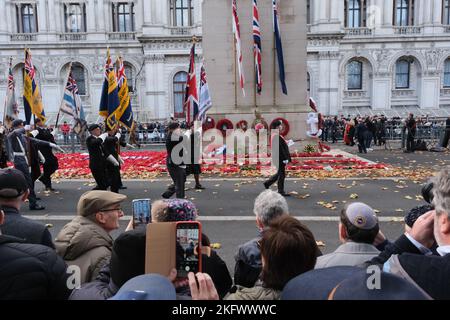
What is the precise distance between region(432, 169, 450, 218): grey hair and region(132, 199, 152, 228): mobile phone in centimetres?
220

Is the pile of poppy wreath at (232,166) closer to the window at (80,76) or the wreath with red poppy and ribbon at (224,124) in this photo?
the wreath with red poppy and ribbon at (224,124)

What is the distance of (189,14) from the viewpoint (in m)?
40.7

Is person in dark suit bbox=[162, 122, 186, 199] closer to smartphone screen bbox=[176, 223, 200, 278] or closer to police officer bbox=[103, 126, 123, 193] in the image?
police officer bbox=[103, 126, 123, 193]

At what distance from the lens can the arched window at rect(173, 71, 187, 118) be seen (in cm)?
3994

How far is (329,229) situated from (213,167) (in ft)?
27.1

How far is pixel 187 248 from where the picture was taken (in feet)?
7.13

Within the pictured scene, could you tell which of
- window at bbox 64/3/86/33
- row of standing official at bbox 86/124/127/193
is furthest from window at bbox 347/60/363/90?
row of standing official at bbox 86/124/127/193

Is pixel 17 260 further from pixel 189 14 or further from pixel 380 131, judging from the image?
pixel 189 14

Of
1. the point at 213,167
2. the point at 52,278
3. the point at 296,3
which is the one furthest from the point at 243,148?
the point at 52,278

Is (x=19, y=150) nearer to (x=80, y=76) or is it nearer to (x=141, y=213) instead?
(x=141, y=213)

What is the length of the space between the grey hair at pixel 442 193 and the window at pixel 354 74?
41499mm

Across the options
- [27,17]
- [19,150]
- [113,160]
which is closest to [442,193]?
[113,160]

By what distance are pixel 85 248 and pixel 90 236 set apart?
11 cm

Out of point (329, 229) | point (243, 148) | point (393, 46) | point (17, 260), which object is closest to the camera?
point (17, 260)
